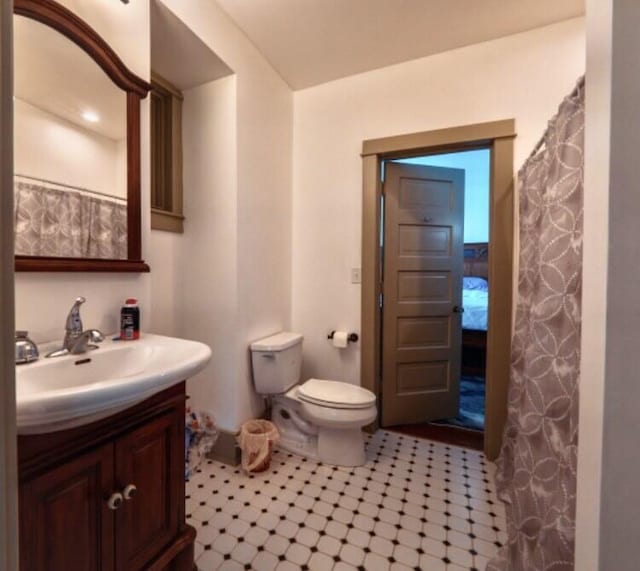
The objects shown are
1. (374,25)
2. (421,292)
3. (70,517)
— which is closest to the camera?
(70,517)

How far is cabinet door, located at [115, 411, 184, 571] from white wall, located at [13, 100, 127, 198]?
875 mm

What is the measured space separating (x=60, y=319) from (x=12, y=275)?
2.83 ft

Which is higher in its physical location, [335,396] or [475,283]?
[475,283]

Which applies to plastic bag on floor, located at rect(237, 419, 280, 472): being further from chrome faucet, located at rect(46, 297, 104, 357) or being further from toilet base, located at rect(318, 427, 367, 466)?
chrome faucet, located at rect(46, 297, 104, 357)

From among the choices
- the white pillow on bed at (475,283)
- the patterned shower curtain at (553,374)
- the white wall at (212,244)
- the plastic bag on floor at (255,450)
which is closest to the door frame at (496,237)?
the patterned shower curtain at (553,374)

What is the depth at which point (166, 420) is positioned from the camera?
39.5 inches

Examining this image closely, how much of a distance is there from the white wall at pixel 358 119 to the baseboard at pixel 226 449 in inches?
28.3

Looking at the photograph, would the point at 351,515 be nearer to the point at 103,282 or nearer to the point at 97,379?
the point at 97,379

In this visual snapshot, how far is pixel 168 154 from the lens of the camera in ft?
6.13

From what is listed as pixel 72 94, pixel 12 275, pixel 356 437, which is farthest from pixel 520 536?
pixel 72 94

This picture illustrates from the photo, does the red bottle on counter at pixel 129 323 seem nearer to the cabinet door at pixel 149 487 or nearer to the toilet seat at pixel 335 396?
the cabinet door at pixel 149 487

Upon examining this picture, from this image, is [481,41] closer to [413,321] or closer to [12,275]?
[413,321]

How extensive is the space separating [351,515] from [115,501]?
102cm

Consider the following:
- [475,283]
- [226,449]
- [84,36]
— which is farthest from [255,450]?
[475,283]
